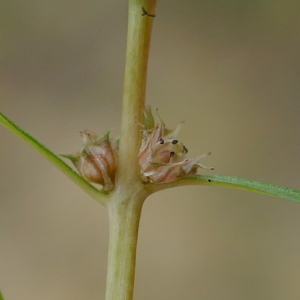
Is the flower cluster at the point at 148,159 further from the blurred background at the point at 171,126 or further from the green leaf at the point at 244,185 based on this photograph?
the blurred background at the point at 171,126

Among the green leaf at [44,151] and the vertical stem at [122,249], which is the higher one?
the green leaf at [44,151]

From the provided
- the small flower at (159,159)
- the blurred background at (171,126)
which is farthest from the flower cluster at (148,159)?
the blurred background at (171,126)

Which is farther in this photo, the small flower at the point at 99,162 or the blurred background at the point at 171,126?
the blurred background at the point at 171,126

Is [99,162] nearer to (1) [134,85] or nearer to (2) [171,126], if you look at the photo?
(1) [134,85]

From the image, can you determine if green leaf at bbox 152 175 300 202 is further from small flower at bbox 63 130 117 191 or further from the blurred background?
the blurred background

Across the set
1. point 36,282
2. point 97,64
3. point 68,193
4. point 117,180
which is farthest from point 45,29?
point 117,180

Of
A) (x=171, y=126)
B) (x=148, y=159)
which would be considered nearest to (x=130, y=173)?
(x=148, y=159)

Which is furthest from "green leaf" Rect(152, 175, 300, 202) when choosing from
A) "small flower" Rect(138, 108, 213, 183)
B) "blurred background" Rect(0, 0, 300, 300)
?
"blurred background" Rect(0, 0, 300, 300)
